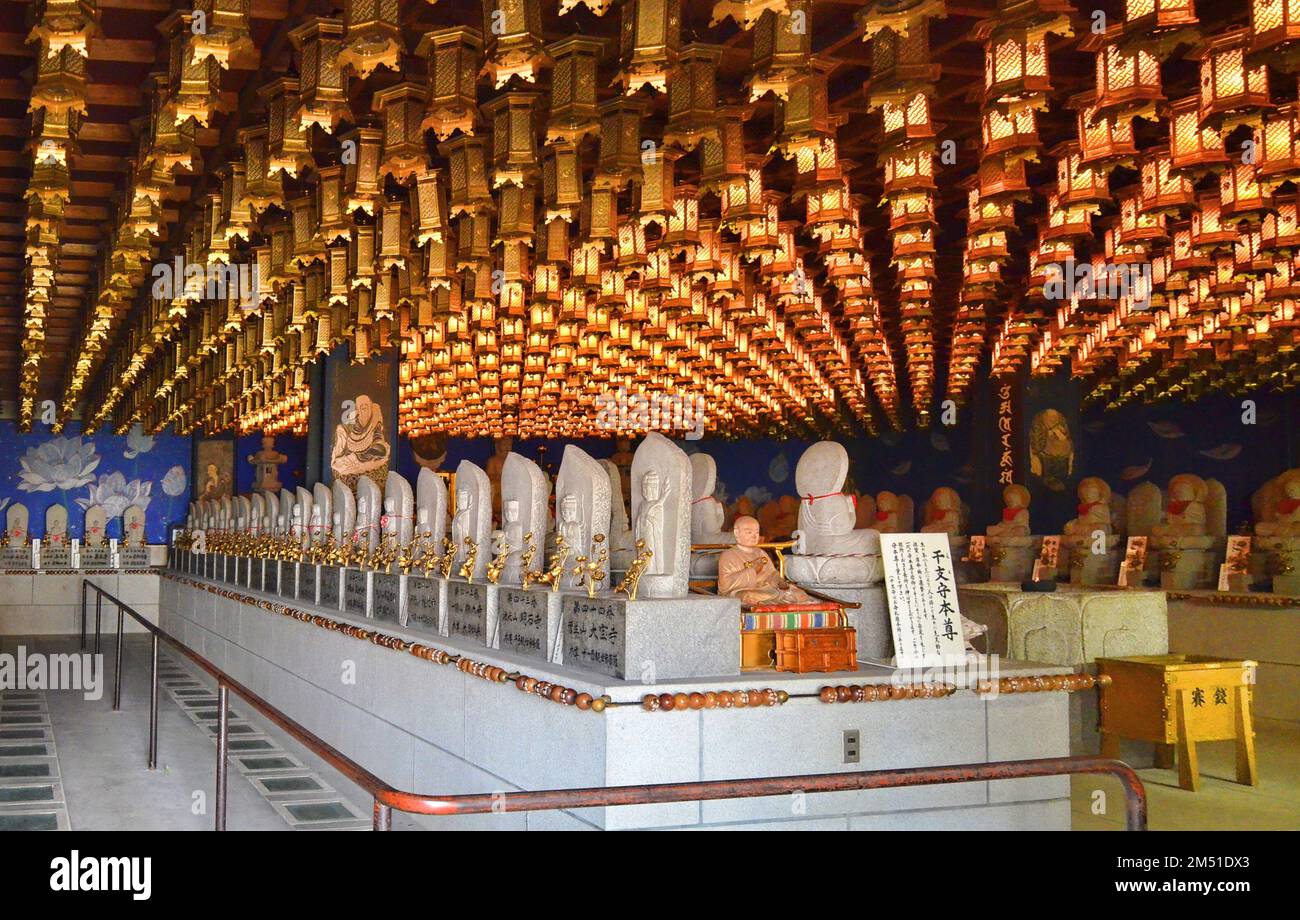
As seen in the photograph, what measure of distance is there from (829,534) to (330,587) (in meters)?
4.49

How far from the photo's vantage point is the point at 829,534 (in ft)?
20.9

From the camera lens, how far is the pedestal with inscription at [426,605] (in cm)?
679

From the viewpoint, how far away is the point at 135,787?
22.8 ft

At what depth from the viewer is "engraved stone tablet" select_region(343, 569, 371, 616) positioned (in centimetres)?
823

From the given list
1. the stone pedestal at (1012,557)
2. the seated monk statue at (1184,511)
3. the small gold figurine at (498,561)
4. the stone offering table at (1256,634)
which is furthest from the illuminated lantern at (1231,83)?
the stone pedestal at (1012,557)

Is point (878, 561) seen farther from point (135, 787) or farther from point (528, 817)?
point (135, 787)

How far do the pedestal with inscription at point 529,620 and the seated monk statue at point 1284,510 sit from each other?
970 cm

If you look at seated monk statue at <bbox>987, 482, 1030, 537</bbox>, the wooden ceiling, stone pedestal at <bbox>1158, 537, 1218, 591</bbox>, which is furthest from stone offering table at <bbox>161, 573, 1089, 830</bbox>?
seated monk statue at <bbox>987, 482, 1030, 537</bbox>

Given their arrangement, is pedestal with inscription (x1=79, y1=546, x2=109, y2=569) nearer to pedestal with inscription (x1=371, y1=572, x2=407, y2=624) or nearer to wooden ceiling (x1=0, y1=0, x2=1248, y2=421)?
wooden ceiling (x1=0, y1=0, x2=1248, y2=421)

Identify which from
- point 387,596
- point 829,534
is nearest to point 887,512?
point 387,596

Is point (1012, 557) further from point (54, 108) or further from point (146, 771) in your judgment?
point (54, 108)

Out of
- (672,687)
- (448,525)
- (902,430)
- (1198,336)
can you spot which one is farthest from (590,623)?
(902,430)

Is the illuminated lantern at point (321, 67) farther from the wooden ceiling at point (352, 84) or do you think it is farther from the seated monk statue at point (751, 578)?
the seated monk statue at point (751, 578)

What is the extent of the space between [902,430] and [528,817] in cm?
2205
